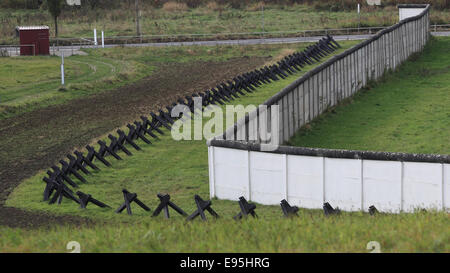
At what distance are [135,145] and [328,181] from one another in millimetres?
9674

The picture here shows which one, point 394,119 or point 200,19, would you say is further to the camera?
point 200,19

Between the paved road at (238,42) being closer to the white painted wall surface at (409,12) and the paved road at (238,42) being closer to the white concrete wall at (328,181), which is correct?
the white painted wall surface at (409,12)

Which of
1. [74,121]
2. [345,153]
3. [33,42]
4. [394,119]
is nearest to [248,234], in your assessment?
[345,153]

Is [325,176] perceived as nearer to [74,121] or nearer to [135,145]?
[135,145]

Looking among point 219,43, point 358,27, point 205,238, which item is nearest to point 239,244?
point 205,238

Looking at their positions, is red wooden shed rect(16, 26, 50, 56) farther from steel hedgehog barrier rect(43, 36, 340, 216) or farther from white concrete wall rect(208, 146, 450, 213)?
white concrete wall rect(208, 146, 450, 213)

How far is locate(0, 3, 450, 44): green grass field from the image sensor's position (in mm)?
65125

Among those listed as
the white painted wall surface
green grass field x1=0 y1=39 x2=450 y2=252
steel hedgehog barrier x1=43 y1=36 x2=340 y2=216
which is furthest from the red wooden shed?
green grass field x1=0 y1=39 x2=450 y2=252

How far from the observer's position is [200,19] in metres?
74.4

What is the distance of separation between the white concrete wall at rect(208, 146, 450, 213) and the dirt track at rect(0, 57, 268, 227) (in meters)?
3.61

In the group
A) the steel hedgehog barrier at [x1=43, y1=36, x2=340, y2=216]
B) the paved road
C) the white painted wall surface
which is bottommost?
the steel hedgehog barrier at [x1=43, y1=36, x2=340, y2=216]

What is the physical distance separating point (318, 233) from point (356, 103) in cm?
2158

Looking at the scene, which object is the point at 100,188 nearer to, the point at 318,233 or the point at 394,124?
the point at 318,233

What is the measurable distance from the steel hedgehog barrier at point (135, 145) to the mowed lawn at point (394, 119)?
5.10 meters
